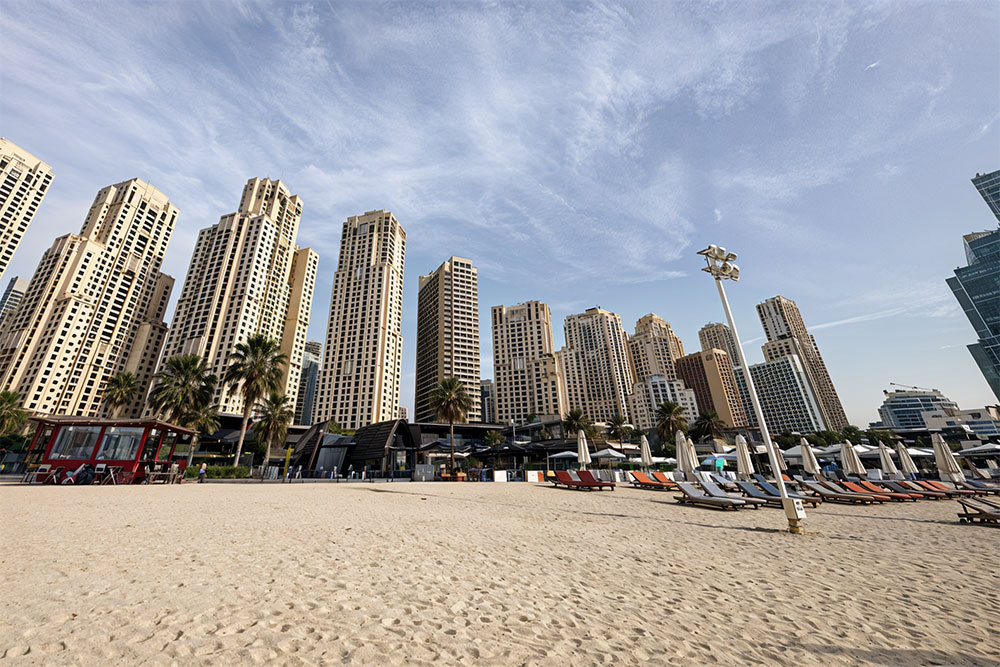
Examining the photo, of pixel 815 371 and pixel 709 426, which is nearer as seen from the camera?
pixel 709 426

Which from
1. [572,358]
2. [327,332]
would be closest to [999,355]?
[572,358]

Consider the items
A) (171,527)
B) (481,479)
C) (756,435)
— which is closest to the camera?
(171,527)

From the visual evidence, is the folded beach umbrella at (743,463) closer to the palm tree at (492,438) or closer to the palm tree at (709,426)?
the palm tree at (492,438)

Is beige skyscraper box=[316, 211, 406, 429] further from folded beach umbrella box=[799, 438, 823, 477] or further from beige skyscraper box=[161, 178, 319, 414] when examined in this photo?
folded beach umbrella box=[799, 438, 823, 477]

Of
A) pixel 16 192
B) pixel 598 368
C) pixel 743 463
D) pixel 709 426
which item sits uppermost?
pixel 16 192

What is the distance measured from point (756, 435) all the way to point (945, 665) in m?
134

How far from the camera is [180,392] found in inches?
1650

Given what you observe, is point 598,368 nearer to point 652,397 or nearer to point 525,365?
point 652,397

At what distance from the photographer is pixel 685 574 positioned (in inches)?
277

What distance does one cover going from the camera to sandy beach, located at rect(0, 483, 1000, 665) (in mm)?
4082

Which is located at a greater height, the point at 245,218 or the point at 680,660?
the point at 245,218

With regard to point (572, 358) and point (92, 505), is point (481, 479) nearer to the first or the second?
point (92, 505)

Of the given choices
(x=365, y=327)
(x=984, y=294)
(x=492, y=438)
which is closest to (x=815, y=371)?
(x=984, y=294)

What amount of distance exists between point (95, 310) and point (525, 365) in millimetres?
131953
